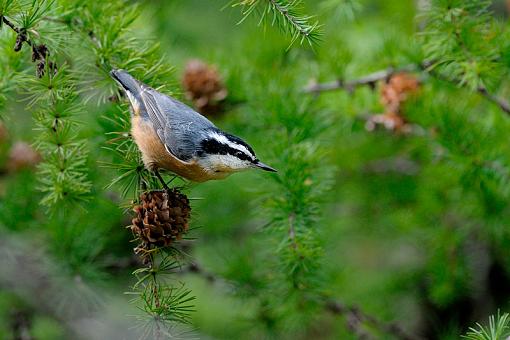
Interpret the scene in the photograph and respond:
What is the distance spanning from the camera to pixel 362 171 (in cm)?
290

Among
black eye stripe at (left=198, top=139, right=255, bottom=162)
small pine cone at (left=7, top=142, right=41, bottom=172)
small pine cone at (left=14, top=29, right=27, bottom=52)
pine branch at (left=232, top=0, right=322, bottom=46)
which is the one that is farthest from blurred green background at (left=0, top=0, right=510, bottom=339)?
pine branch at (left=232, top=0, right=322, bottom=46)

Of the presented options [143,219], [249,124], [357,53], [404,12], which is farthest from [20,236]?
[404,12]

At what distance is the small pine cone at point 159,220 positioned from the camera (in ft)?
5.17

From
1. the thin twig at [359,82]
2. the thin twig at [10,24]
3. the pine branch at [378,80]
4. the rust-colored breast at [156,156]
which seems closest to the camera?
the thin twig at [10,24]

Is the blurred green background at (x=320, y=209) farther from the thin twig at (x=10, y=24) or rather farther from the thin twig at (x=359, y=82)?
the thin twig at (x=10, y=24)

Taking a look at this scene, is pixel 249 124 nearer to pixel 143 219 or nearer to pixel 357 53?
pixel 357 53

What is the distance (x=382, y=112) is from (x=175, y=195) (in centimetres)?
108

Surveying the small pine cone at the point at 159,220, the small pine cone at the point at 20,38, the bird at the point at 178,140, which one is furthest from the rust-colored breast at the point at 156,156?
the small pine cone at the point at 20,38

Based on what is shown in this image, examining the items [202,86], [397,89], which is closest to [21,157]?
[202,86]

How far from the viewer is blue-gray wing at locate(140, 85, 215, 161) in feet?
6.11

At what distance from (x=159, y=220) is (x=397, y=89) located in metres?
1.15

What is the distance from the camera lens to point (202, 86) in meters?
2.37

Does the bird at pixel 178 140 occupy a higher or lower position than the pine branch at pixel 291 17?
lower

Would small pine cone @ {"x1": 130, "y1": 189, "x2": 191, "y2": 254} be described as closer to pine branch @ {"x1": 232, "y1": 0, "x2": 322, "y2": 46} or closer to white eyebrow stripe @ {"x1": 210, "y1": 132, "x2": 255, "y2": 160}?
white eyebrow stripe @ {"x1": 210, "y1": 132, "x2": 255, "y2": 160}
